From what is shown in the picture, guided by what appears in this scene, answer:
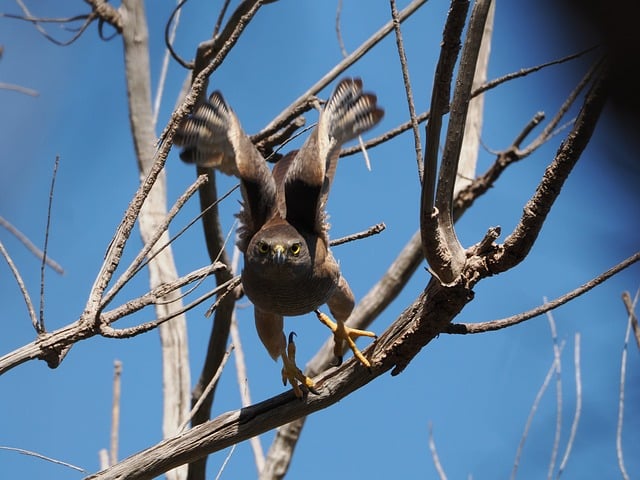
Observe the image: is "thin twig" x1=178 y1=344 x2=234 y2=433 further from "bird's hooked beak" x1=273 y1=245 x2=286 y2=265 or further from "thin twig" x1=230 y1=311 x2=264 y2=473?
"thin twig" x1=230 y1=311 x2=264 y2=473

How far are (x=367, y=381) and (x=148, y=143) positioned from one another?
4.02m

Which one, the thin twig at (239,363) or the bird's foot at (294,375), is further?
the thin twig at (239,363)

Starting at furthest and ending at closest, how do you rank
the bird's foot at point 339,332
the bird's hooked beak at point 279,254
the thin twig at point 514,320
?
1. the bird's foot at point 339,332
2. the bird's hooked beak at point 279,254
3. the thin twig at point 514,320

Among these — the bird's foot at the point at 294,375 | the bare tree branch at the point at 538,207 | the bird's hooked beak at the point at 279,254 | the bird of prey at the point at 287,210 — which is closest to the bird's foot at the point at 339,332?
the bird of prey at the point at 287,210

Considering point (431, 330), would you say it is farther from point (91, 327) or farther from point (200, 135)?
point (200, 135)

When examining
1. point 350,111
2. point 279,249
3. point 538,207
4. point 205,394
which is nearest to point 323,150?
point 350,111

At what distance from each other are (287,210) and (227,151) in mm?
502

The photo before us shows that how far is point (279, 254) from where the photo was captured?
13.5 ft

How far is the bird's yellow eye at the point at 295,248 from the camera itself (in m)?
4.18

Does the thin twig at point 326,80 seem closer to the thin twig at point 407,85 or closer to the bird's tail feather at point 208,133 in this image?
the bird's tail feather at point 208,133

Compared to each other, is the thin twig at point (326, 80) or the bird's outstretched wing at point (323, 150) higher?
the thin twig at point (326, 80)

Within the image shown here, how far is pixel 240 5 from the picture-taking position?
4906mm

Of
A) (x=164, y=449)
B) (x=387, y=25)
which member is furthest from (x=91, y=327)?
(x=387, y=25)

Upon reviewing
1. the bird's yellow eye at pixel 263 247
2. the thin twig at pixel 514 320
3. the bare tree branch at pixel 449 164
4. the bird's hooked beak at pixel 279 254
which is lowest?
the thin twig at pixel 514 320
